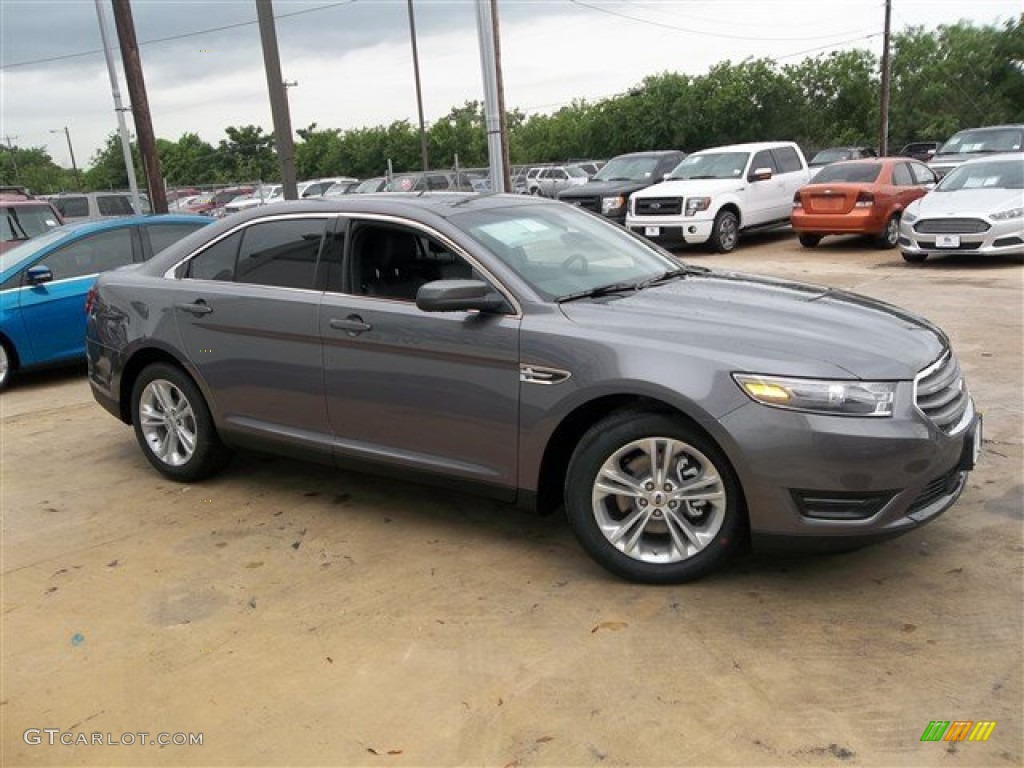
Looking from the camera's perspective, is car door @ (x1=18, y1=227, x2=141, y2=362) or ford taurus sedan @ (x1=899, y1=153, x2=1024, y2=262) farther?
ford taurus sedan @ (x1=899, y1=153, x2=1024, y2=262)

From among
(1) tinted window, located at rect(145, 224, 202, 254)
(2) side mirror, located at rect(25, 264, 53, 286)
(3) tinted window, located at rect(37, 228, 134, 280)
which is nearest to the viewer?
(2) side mirror, located at rect(25, 264, 53, 286)

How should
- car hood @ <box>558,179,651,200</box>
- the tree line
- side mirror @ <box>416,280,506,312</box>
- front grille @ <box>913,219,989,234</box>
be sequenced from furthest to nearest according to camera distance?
the tree line → car hood @ <box>558,179,651,200</box> → front grille @ <box>913,219,989,234</box> → side mirror @ <box>416,280,506,312</box>

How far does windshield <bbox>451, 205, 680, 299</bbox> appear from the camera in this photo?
4.12 metres

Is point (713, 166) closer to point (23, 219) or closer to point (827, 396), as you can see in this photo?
point (23, 219)

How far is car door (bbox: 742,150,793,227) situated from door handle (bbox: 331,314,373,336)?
12839mm

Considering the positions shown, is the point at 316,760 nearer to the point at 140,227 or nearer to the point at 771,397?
the point at 771,397

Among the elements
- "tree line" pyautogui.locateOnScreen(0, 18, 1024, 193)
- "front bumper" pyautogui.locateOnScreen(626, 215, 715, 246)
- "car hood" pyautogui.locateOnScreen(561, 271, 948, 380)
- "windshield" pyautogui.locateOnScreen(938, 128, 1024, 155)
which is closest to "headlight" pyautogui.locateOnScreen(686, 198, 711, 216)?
"front bumper" pyautogui.locateOnScreen(626, 215, 715, 246)

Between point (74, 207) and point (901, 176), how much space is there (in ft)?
64.1

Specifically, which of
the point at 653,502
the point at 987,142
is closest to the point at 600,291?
the point at 653,502

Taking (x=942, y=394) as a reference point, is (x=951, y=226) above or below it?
below

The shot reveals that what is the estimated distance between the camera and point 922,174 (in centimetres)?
1576

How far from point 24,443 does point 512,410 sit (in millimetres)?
4450

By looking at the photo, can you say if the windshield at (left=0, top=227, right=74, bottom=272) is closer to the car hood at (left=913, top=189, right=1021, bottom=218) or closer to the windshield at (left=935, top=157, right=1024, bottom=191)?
the car hood at (left=913, top=189, right=1021, bottom=218)

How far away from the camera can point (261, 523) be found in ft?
15.3
